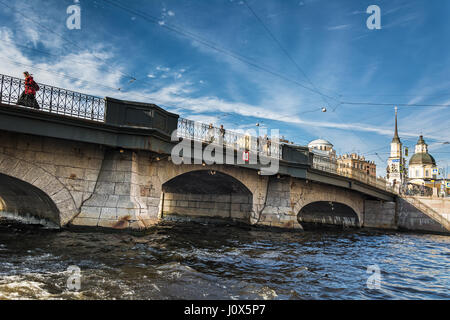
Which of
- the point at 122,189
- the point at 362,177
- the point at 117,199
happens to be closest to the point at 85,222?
the point at 117,199

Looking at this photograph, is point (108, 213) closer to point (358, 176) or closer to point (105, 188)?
point (105, 188)

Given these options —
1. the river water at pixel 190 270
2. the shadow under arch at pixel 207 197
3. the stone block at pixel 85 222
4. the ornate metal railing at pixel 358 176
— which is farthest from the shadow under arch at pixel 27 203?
the ornate metal railing at pixel 358 176

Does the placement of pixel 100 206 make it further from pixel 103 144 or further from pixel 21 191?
pixel 21 191

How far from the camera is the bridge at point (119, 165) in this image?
37.8 ft

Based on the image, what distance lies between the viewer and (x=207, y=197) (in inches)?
991

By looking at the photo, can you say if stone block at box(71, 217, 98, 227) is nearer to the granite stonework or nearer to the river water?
the granite stonework

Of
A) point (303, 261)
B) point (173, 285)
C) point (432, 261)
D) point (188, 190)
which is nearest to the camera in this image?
point (173, 285)

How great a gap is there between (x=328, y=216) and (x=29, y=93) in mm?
28494

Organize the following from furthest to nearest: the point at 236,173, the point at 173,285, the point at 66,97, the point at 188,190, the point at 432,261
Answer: the point at 188,190, the point at 236,173, the point at 432,261, the point at 66,97, the point at 173,285

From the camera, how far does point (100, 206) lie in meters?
12.7
